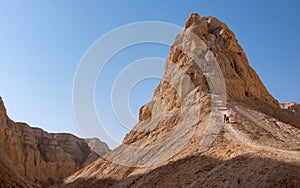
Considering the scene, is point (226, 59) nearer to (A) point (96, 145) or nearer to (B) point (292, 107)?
(B) point (292, 107)

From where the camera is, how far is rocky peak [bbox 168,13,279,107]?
35.9 meters

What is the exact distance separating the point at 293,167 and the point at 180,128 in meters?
15.5

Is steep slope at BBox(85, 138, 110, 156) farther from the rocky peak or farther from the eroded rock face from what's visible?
the rocky peak

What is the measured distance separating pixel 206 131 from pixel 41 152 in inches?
2391

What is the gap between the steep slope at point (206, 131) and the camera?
16.9 m

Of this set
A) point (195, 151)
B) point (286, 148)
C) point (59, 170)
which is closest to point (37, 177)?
point (59, 170)

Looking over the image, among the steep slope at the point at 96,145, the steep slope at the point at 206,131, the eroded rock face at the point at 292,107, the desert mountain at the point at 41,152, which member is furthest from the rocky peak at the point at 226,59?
the steep slope at the point at 96,145

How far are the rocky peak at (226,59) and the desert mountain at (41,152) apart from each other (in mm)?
33176

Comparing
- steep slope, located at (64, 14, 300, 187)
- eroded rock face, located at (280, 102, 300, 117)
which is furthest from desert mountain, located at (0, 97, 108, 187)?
eroded rock face, located at (280, 102, 300, 117)

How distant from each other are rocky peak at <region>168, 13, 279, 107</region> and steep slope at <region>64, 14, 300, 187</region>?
11 cm

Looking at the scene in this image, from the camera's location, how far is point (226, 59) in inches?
1538

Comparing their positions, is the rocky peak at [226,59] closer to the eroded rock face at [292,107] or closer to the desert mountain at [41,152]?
the desert mountain at [41,152]

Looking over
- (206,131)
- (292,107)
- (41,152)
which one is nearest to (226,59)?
(206,131)

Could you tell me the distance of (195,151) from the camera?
23234mm
